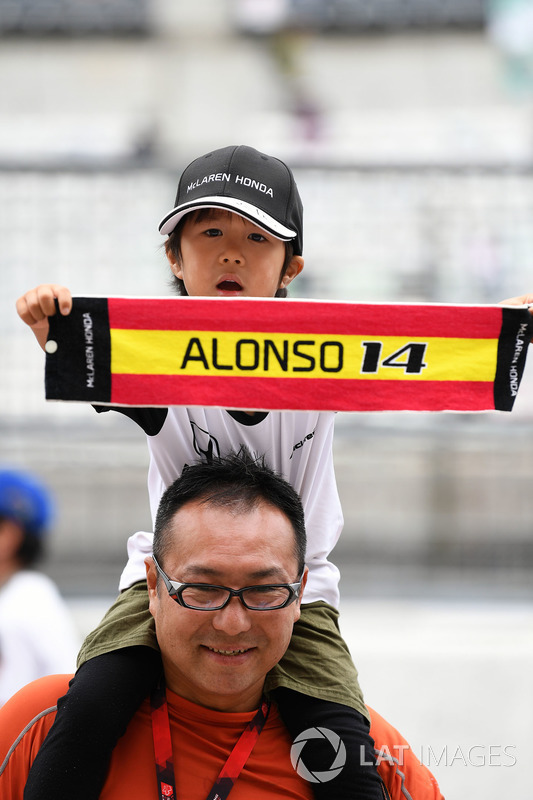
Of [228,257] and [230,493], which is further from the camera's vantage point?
[228,257]

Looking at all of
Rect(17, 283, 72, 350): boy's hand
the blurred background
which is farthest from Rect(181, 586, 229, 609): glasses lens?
the blurred background

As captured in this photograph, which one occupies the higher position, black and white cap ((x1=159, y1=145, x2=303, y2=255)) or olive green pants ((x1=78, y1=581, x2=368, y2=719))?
black and white cap ((x1=159, y1=145, x2=303, y2=255))

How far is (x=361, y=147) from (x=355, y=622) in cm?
284

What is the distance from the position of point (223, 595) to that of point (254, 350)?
0.40m

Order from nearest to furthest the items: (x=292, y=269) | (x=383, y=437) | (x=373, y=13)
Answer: (x=292, y=269)
(x=383, y=437)
(x=373, y=13)

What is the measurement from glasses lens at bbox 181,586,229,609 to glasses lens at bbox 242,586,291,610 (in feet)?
0.12

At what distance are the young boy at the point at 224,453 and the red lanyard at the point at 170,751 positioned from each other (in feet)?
0.13

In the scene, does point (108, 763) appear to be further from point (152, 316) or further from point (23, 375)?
point (23, 375)

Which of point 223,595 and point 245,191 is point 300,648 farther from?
point 245,191

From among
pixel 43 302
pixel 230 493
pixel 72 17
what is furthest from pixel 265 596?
pixel 72 17

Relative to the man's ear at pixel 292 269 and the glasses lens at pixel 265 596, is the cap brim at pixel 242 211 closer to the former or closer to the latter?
the man's ear at pixel 292 269

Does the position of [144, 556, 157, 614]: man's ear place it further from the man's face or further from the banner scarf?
the banner scarf

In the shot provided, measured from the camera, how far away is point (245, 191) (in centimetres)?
202

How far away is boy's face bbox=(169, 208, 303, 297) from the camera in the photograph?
79.2 inches
